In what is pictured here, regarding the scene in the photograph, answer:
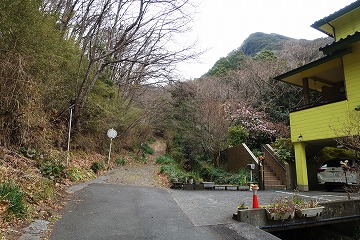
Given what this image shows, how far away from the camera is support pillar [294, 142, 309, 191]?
10852 millimetres

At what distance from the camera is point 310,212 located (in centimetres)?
591

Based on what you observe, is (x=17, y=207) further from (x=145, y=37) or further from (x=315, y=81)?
(x=315, y=81)

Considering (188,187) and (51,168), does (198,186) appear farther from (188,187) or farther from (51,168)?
(51,168)

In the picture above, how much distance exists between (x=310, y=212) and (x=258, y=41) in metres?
44.2

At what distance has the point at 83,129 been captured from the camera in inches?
540

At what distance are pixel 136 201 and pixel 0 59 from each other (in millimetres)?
5145

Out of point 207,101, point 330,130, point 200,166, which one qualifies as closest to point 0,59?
point 330,130

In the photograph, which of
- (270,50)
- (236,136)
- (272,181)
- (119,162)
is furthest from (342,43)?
(270,50)

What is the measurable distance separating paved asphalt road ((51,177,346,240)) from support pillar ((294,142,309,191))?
443 cm

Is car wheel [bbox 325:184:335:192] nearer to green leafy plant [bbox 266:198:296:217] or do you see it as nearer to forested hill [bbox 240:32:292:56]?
green leafy plant [bbox 266:198:296:217]

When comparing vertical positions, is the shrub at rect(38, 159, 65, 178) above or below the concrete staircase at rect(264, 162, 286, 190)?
above

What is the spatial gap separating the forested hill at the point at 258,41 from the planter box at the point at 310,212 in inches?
1538

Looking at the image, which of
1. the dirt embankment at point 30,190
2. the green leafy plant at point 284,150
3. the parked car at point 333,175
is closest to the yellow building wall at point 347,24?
the parked car at point 333,175

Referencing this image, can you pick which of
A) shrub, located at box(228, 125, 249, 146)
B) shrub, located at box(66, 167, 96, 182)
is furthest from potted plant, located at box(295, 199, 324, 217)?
shrub, located at box(228, 125, 249, 146)
